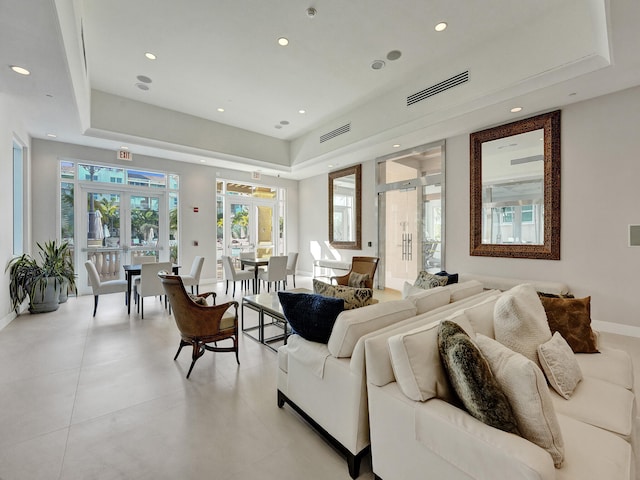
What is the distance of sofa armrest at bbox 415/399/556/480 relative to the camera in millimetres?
1025

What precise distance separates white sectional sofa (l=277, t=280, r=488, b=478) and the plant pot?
4870 mm

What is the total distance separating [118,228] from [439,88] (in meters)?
7.04

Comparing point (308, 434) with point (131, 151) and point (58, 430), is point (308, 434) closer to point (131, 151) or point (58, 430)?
point (58, 430)

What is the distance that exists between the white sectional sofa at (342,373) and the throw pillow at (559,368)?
0.60m

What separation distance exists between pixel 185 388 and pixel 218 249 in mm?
5817

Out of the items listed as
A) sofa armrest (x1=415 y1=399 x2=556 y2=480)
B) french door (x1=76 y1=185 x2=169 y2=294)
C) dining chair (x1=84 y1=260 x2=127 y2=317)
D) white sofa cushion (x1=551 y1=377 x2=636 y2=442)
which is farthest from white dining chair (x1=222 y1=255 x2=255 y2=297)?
white sofa cushion (x1=551 y1=377 x2=636 y2=442)

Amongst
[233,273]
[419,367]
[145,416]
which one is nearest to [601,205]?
[419,367]

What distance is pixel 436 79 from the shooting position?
14.9ft

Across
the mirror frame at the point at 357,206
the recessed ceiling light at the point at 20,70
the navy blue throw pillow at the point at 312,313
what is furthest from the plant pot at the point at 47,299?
the mirror frame at the point at 357,206

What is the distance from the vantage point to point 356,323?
1807mm

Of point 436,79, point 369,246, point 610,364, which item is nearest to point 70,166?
point 369,246

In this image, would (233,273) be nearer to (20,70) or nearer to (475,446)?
(20,70)

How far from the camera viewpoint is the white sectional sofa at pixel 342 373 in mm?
1649

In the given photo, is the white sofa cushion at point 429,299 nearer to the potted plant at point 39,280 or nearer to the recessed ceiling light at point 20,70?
the recessed ceiling light at point 20,70
